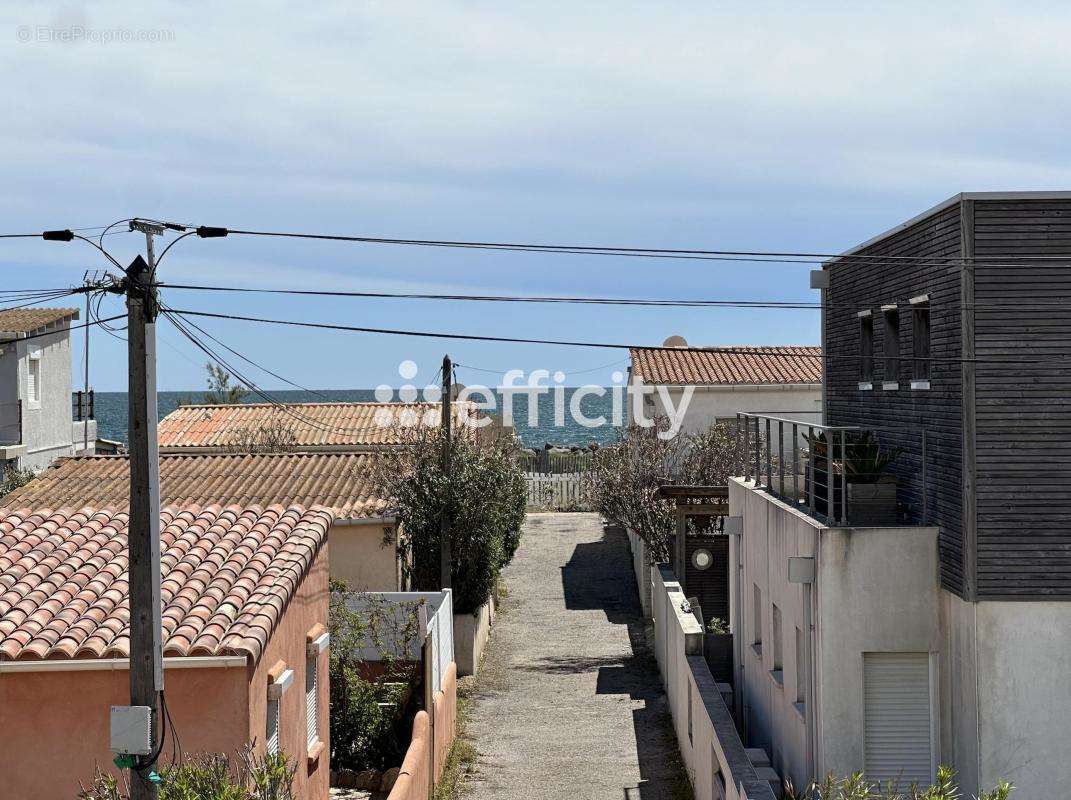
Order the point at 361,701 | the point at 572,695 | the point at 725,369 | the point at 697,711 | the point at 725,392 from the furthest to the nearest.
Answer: the point at 725,369 → the point at 725,392 → the point at 572,695 → the point at 361,701 → the point at 697,711

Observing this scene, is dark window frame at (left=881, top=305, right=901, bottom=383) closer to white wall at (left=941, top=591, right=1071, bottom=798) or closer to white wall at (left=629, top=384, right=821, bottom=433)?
white wall at (left=941, top=591, right=1071, bottom=798)

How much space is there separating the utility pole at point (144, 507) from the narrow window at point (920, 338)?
26.0ft

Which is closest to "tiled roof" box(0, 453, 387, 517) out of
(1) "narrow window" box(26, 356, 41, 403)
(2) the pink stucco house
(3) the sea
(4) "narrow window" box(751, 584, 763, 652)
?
(4) "narrow window" box(751, 584, 763, 652)

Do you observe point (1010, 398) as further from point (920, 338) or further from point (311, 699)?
point (311, 699)

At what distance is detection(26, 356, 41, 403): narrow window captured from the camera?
119 feet

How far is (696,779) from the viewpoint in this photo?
15531 mm

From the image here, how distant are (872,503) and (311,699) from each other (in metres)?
6.93

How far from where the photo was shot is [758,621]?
17547 mm

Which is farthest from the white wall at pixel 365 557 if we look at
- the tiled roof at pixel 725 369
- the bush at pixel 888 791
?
the bush at pixel 888 791

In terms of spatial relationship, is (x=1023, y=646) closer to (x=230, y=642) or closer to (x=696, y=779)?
(x=696, y=779)

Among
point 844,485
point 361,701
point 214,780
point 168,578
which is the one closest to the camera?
Answer: point 214,780

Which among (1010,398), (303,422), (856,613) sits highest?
(1010,398)

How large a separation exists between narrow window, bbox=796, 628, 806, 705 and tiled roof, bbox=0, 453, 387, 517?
1148 cm

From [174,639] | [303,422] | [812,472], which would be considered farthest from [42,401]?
[812,472]
